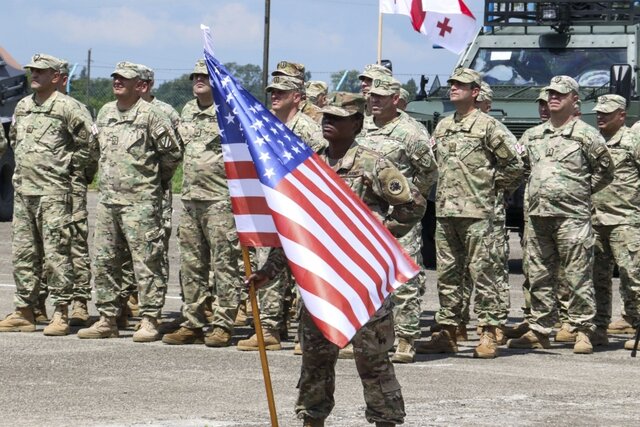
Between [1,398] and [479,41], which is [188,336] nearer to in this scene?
[1,398]

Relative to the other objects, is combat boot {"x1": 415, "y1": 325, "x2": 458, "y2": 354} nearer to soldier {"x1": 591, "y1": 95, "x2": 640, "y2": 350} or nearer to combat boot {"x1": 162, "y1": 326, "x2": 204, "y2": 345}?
soldier {"x1": 591, "y1": 95, "x2": 640, "y2": 350}

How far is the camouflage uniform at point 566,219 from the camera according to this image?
37.7ft

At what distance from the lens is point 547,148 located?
11.6 metres

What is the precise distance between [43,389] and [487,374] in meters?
2.90

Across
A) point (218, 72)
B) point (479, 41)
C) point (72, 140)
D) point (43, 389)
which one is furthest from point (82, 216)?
point (479, 41)

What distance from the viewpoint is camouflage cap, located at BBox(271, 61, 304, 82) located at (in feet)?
40.4

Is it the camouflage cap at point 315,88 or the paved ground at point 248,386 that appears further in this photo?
the camouflage cap at point 315,88

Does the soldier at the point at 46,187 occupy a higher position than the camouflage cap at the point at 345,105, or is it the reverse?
the camouflage cap at the point at 345,105

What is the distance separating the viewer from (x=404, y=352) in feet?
35.2

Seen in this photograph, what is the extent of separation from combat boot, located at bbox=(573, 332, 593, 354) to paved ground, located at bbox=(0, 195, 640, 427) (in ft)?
0.28

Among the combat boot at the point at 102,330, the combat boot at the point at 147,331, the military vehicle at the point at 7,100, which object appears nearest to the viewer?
the combat boot at the point at 147,331

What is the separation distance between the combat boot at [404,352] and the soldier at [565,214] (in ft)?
4.21

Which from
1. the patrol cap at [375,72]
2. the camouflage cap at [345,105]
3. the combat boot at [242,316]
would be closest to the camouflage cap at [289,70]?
the patrol cap at [375,72]

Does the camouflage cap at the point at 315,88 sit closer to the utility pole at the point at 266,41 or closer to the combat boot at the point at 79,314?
the combat boot at the point at 79,314
